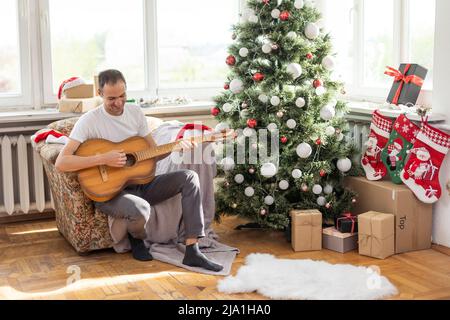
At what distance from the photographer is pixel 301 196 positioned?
398cm

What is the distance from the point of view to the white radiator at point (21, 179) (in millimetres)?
4270

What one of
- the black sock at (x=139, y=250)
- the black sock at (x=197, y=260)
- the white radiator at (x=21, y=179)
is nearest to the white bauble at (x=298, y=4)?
the black sock at (x=197, y=260)

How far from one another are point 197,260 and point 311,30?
150 centimetres

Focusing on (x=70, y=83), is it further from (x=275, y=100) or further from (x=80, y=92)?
→ (x=275, y=100)

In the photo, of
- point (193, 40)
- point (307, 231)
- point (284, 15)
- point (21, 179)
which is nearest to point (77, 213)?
point (21, 179)

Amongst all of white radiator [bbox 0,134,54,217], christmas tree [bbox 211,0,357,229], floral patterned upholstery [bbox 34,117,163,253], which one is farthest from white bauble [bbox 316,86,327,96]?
white radiator [bbox 0,134,54,217]

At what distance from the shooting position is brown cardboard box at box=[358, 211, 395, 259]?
3.62 metres

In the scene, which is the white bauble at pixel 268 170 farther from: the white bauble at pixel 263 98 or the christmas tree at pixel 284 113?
the white bauble at pixel 263 98

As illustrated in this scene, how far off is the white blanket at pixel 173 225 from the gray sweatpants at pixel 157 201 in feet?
0.36

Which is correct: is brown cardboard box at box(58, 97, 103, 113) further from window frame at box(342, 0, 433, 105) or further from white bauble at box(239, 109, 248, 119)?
window frame at box(342, 0, 433, 105)

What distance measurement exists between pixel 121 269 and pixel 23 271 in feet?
1.68

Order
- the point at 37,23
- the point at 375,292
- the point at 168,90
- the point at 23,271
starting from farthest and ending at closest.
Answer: the point at 168,90
the point at 37,23
the point at 23,271
the point at 375,292
